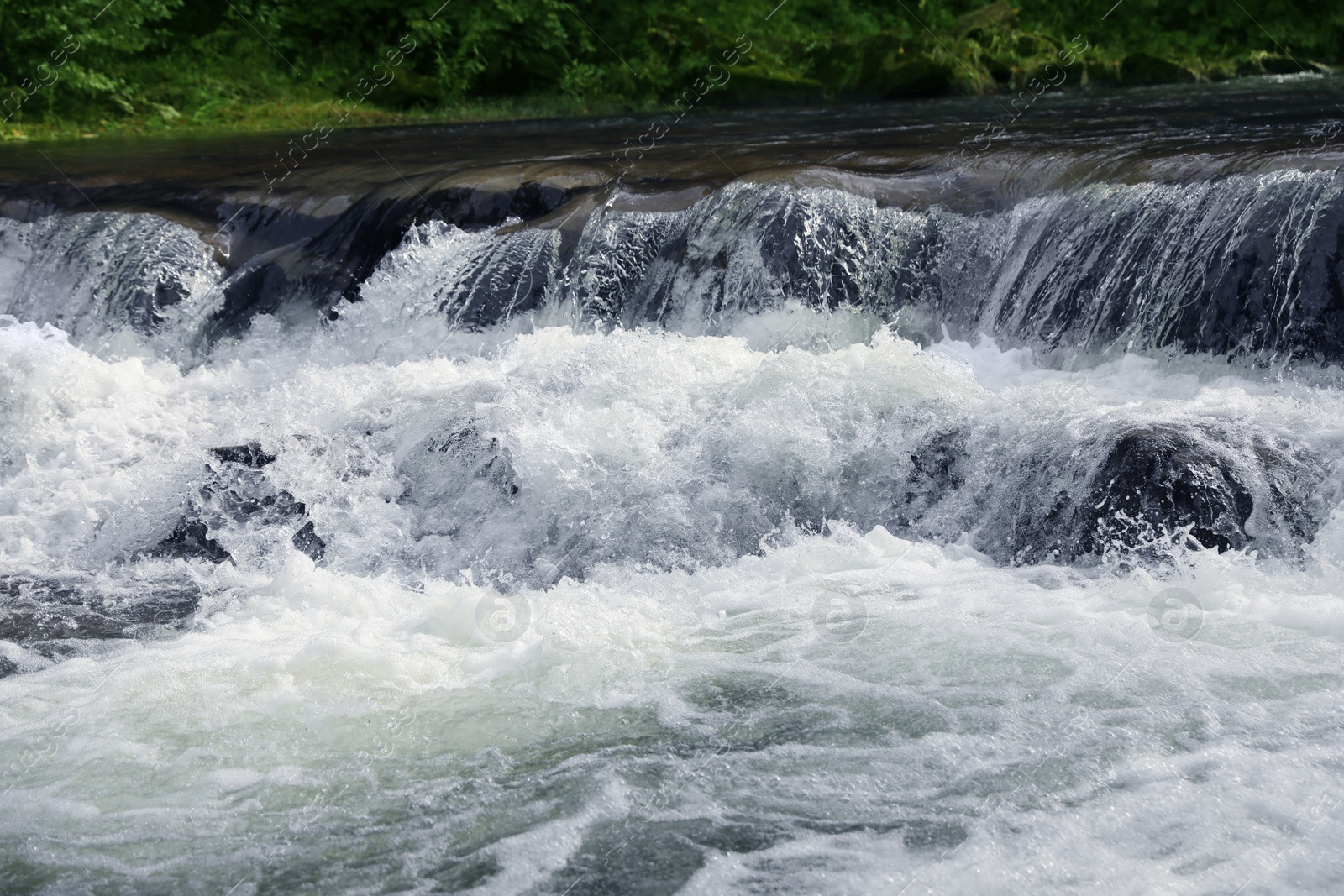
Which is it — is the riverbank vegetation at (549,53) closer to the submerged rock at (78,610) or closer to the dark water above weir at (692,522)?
the dark water above weir at (692,522)

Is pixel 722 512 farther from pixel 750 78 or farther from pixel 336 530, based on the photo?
pixel 750 78

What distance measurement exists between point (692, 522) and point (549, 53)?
511 inches

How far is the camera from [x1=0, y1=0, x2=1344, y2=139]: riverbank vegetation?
13.8 meters

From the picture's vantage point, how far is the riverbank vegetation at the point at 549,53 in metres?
13.8

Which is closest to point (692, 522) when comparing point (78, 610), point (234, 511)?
point (234, 511)

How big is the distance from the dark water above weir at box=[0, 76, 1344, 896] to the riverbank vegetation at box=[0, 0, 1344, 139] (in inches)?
227

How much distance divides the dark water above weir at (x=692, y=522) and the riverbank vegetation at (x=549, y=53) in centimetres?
576

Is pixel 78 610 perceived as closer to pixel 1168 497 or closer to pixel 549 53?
pixel 1168 497

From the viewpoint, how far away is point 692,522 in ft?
15.0

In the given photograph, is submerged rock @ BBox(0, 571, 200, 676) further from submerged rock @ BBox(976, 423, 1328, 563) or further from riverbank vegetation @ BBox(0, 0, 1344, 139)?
riverbank vegetation @ BBox(0, 0, 1344, 139)

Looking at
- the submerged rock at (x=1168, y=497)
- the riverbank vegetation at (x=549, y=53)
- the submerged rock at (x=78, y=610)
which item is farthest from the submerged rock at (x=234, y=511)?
the riverbank vegetation at (x=549, y=53)

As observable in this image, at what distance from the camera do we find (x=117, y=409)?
20.3 feet

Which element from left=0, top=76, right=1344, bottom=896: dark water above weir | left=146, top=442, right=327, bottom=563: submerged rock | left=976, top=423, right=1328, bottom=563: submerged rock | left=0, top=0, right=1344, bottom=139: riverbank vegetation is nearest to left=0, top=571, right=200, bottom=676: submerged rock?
left=0, top=76, right=1344, bottom=896: dark water above weir

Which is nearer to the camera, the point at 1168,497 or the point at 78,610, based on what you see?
the point at 1168,497
